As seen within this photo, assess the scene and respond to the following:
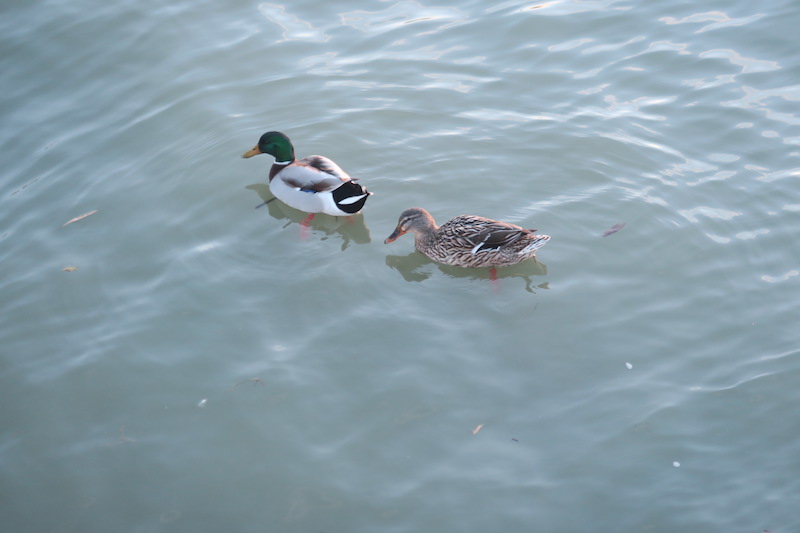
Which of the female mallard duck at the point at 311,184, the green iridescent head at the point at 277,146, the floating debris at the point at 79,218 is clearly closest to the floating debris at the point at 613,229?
the female mallard duck at the point at 311,184

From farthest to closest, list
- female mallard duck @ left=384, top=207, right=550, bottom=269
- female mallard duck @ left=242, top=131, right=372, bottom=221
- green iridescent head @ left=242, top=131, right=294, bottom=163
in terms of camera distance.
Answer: green iridescent head @ left=242, top=131, right=294, bottom=163
female mallard duck @ left=242, top=131, right=372, bottom=221
female mallard duck @ left=384, top=207, right=550, bottom=269

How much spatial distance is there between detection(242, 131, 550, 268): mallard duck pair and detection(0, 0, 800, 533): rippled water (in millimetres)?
261

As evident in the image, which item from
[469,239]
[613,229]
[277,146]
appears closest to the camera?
[469,239]

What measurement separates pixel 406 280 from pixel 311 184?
180 cm

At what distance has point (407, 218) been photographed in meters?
7.63

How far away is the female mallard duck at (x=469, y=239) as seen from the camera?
7.22 meters

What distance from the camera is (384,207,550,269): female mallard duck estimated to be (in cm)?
722

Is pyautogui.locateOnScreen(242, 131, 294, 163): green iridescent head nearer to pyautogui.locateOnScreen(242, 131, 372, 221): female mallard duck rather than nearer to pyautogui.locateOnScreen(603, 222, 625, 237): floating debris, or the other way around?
pyautogui.locateOnScreen(242, 131, 372, 221): female mallard duck

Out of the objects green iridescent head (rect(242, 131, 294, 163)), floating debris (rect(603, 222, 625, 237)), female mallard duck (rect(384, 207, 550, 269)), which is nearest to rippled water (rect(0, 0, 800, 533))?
floating debris (rect(603, 222, 625, 237))

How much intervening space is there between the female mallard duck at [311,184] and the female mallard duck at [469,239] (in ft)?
2.15

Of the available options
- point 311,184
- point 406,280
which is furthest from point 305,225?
point 406,280

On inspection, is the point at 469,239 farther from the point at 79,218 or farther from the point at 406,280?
the point at 79,218

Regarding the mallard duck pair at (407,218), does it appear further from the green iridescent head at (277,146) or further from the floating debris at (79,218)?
the floating debris at (79,218)

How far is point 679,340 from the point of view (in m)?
6.37
